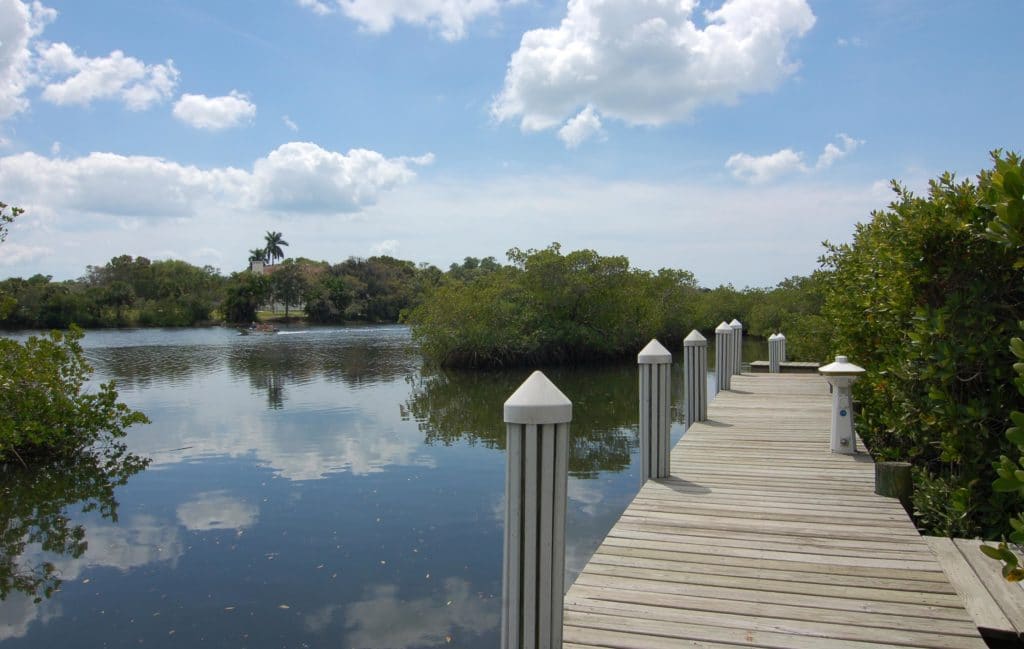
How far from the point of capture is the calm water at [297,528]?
17.2ft

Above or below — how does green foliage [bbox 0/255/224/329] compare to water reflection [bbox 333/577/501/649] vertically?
above

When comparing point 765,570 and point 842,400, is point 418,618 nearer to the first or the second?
point 765,570

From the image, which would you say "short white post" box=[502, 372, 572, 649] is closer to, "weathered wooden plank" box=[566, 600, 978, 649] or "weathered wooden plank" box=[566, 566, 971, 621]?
"weathered wooden plank" box=[566, 600, 978, 649]

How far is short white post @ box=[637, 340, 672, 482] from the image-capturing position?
219 inches

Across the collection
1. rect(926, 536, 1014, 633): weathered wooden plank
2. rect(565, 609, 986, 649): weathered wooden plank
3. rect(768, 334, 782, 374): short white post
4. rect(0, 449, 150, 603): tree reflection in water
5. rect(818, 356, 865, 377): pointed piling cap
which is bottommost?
rect(0, 449, 150, 603): tree reflection in water

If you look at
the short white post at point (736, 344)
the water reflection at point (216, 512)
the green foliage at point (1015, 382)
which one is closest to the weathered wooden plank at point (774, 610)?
the green foliage at point (1015, 382)

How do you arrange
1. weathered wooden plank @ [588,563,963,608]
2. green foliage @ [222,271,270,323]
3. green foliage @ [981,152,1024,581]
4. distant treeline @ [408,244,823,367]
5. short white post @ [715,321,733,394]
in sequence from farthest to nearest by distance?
green foliage @ [222,271,270,323] → distant treeline @ [408,244,823,367] → short white post @ [715,321,733,394] → weathered wooden plank @ [588,563,963,608] → green foliage @ [981,152,1024,581]

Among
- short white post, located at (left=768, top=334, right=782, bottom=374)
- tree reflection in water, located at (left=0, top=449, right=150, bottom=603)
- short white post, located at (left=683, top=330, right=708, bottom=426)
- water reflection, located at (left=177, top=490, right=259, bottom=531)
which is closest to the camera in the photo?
tree reflection in water, located at (left=0, top=449, right=150, bottom=603)

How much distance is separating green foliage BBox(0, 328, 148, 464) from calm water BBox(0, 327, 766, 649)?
688 millimetres

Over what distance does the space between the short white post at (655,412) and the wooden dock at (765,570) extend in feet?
0.61

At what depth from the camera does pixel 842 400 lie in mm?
6379

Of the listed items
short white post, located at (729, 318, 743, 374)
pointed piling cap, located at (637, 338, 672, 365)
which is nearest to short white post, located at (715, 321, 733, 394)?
short white post, located at (729, 318, 743, 374)

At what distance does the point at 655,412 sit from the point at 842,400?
6.61 ft

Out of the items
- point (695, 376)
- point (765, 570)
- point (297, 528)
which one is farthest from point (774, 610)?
point (297, 528)
